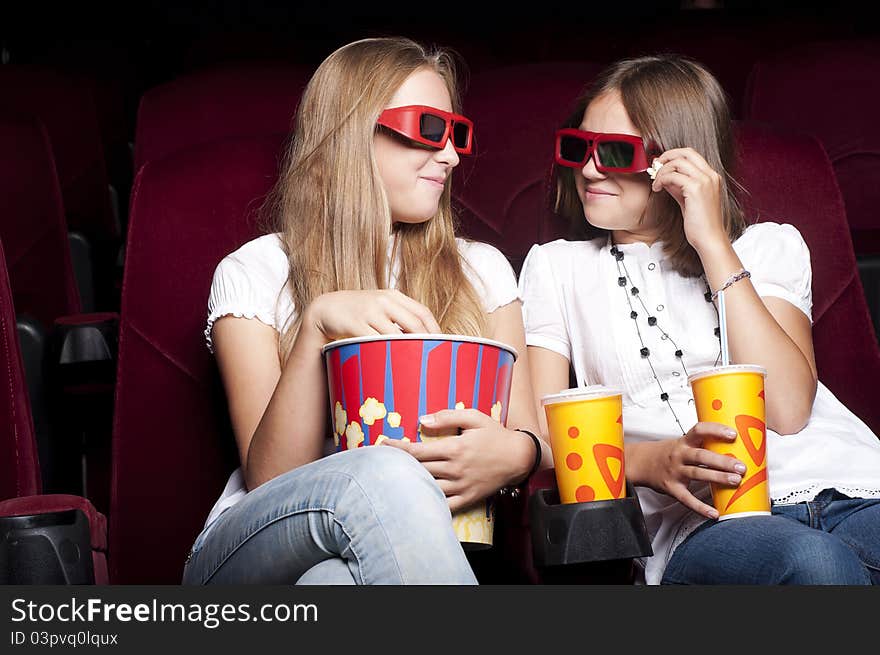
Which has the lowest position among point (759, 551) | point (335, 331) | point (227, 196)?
point (759, 551)

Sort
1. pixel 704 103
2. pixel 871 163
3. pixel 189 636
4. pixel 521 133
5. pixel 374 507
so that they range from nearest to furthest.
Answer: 1. pixel 189 636
2. pixel 374 507
3. pixel 704 103
4. pixel 521 133
5. pixel 871 163

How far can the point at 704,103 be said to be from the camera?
4.36 ft

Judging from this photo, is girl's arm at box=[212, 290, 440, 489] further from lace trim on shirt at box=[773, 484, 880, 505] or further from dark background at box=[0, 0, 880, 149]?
dark background at box=[0, 0, 880, 149]

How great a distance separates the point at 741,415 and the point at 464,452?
25 centimetres

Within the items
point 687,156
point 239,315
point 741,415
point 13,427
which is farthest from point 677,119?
point 13,427

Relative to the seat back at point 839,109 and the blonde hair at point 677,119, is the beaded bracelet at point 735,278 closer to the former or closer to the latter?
the blonde hair at point 677,119

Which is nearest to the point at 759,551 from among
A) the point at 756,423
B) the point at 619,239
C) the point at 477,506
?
the point at 756,423

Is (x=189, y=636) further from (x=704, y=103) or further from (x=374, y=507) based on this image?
(x=704, y=103)

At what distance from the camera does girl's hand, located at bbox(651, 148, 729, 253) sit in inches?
48.5

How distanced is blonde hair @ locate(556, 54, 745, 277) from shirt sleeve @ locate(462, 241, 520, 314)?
0.19 m

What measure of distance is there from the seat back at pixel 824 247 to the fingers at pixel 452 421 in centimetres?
62

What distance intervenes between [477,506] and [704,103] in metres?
0.61

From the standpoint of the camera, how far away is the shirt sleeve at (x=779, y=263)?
4.30 feet

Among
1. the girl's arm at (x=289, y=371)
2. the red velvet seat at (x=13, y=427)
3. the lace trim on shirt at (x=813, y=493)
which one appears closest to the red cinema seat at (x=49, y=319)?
the red velvet seat at (x=13, y=427)
